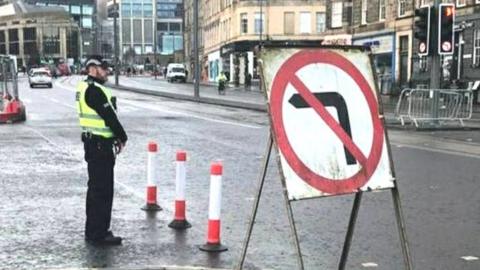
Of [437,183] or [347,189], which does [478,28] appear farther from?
[347,189]

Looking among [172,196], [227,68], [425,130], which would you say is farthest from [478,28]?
[227,68]

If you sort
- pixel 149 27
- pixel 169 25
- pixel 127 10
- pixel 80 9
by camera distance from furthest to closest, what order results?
pixel 80 9 < pixel 169 25 < pixel 149 27 < pixel 127 10

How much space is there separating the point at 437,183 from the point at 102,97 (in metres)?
5.88

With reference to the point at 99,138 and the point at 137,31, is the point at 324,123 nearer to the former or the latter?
the point at 99,138

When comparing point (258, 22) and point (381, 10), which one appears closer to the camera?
point (381, 10)

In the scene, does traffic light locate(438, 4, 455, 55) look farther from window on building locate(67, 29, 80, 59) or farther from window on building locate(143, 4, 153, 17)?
window on building locate(143, 4, 153, 17)

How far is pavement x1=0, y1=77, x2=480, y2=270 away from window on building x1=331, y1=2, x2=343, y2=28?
40.8m

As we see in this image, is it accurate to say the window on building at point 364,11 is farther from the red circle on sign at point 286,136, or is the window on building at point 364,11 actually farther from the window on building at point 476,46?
the red circle on sign at point 286,136

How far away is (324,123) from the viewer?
199 inches

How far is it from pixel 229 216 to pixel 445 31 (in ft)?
46.8

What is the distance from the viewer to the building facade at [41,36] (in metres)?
147

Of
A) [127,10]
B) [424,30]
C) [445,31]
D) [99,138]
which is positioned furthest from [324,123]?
[127,10]

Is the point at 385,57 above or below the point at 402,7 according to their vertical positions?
below

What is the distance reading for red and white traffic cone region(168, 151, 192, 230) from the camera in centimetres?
744
